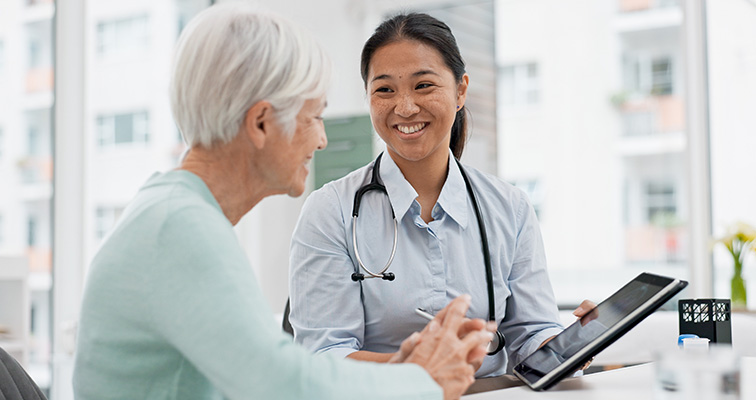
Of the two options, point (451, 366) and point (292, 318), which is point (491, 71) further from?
point (451, 366)

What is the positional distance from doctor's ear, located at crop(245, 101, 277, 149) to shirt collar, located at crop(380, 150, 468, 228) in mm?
666

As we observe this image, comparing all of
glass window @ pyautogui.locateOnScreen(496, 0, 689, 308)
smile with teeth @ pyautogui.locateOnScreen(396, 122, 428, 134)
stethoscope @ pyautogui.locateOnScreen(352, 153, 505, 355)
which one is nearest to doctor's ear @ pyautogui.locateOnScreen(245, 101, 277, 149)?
stethoscope @ pyautogui.locateOnScreen(352, 153, 505, 355)

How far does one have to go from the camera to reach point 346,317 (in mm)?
1543

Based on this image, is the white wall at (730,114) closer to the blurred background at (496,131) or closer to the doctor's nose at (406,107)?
the blurred background at (496,131)

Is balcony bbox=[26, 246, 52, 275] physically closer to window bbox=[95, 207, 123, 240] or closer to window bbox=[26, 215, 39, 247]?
window bbox=[26, 215, 39, 247]

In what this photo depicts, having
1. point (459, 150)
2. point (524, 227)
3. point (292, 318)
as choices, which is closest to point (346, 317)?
point (292, 318)

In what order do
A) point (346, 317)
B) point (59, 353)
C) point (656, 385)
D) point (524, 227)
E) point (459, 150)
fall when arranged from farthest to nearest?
point (59, 353), point (459, 150), point (524, 227), point (346, 317), point (656, 385)

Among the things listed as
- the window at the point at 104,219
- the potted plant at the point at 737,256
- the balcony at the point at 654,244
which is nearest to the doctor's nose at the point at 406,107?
the potted plant at the point at 737,256

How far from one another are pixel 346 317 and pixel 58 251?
2463 mm

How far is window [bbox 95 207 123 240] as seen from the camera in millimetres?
3779

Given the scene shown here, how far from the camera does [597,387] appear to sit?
1.16 metres

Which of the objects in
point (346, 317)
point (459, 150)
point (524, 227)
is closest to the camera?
point (346, 317)

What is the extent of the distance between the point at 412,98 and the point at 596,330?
713mm

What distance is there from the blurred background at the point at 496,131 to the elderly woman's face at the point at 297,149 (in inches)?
94.4
